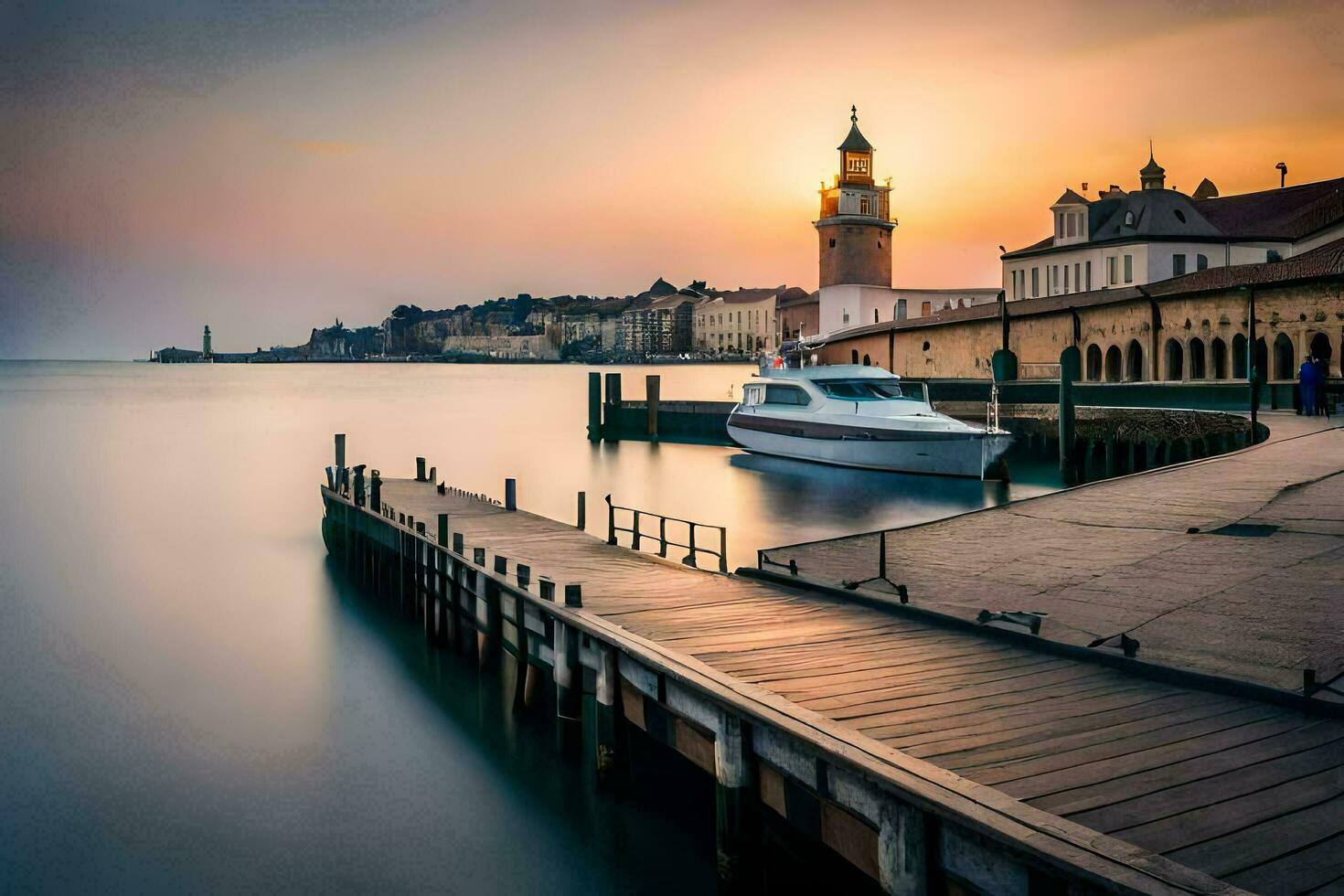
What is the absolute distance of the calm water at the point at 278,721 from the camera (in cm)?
1004

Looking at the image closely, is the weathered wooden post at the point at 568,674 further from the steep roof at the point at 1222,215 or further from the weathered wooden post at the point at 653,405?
the steep roof at the point at 1222,215

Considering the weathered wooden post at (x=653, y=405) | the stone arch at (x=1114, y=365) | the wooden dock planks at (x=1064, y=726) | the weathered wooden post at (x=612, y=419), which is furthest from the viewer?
the weathered wooden post at (x=612, y=419)

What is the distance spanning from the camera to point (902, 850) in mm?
5574

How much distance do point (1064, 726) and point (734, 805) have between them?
6.98ft

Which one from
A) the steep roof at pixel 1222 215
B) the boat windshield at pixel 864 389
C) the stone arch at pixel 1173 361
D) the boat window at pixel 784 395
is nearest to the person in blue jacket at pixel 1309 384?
the boat windshield at pixel 864 389

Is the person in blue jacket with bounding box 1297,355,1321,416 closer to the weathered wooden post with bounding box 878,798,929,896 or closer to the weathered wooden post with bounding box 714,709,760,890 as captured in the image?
the weathered wooden post with bounding box 714,709,760,890

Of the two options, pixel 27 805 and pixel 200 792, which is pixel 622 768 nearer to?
pixel 200 792

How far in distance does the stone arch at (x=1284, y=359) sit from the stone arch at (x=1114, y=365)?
880cm

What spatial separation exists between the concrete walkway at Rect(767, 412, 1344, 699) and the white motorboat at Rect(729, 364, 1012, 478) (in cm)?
1554

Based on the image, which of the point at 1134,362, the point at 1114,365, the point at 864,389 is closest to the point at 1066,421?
the point at 864,389

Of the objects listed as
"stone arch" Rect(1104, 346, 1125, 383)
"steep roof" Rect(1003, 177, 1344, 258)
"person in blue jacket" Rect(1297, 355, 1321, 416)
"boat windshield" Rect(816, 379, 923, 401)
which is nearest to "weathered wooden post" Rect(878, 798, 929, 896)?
"person in blue jacket" Rect(1297, 355, 1321, 416)

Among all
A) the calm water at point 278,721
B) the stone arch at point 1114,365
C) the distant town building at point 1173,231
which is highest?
the distant town building at point 1173,231

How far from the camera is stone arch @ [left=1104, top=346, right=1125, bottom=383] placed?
147ft

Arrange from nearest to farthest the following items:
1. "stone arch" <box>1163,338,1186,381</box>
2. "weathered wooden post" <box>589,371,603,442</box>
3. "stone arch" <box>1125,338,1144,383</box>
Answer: "stone arch" <box>1163,338,1186,381</box>
"stone arch" <box>1125,338,1144,383</box>
"weathered wooden post" <box>589,371,603,442</box>
